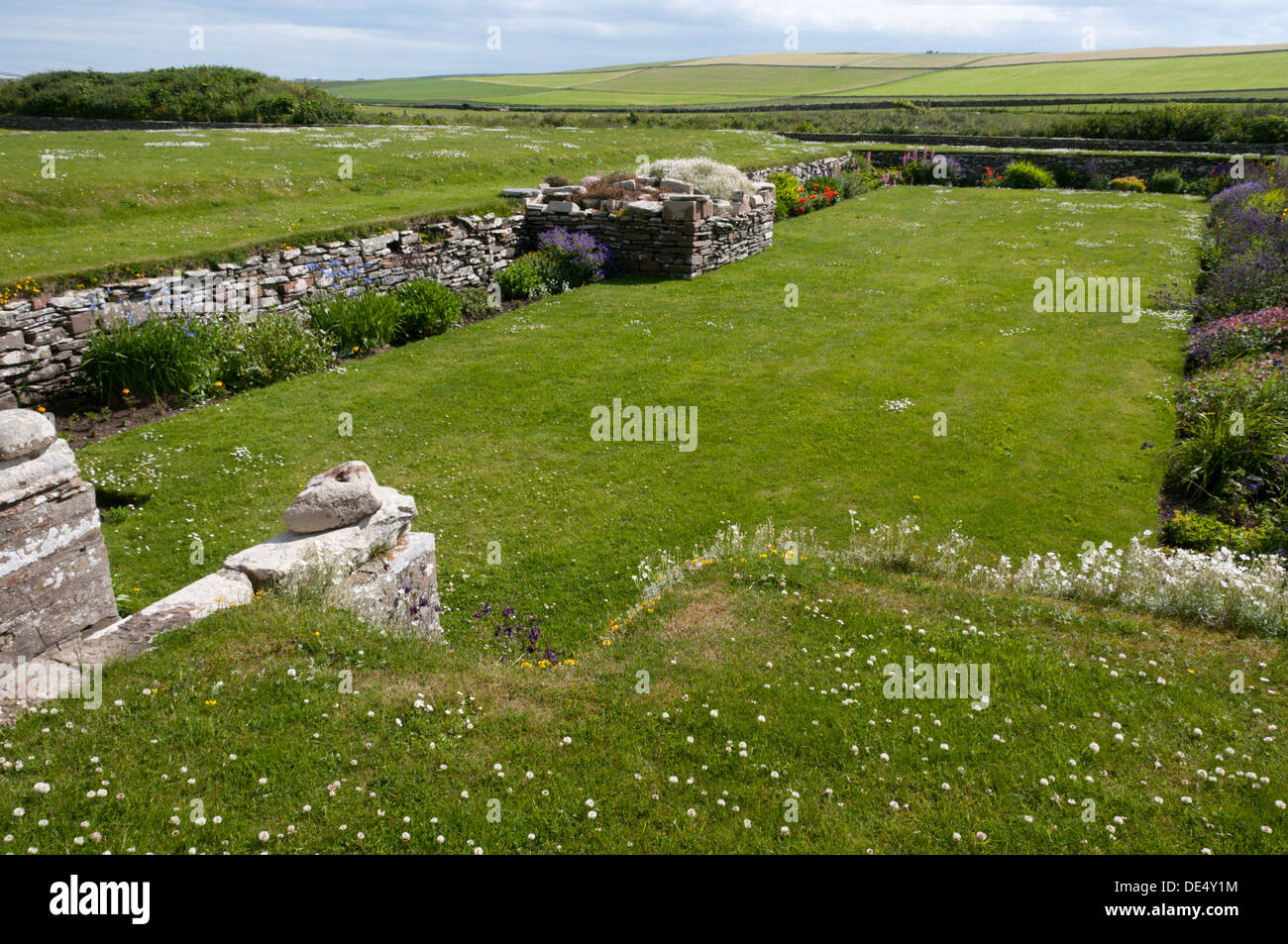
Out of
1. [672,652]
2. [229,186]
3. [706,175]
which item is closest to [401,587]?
[672,652]

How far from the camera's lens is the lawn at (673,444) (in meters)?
8.70

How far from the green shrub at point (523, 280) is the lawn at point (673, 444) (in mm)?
709

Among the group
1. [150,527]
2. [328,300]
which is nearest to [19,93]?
[328,300]

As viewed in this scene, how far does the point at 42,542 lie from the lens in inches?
224

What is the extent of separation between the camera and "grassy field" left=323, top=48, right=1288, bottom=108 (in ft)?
237

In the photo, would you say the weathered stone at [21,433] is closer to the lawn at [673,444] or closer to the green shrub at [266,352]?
the lawn at [673,444]

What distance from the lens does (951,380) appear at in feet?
43.1

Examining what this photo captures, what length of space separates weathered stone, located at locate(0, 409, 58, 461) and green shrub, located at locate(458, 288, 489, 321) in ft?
35.6

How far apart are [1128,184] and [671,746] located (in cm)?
3643

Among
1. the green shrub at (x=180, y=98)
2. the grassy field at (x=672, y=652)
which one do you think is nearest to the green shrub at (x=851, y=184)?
the grassy field at (x=672, y=652)

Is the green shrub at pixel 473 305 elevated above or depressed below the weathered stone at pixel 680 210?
below
